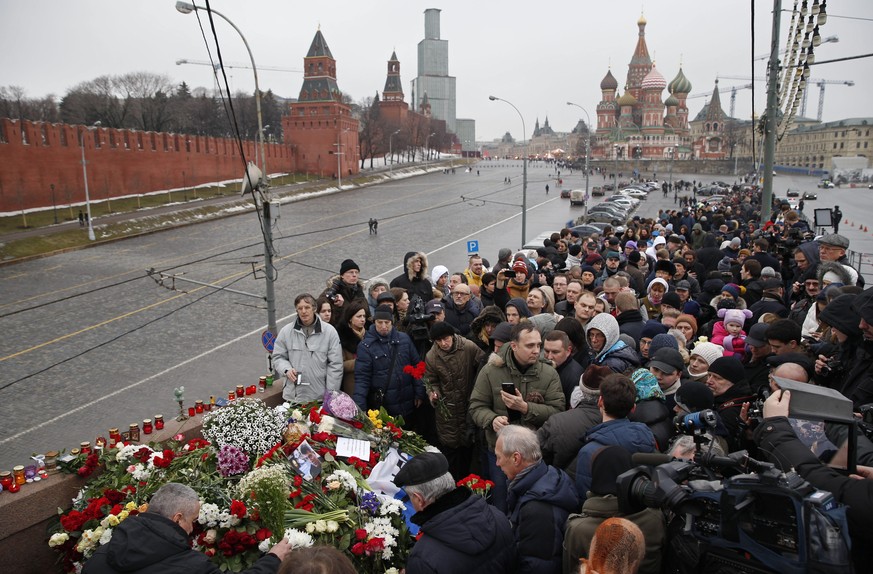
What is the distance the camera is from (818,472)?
2.53 metres

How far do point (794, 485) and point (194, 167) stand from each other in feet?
188

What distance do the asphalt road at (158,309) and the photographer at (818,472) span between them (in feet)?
30.7

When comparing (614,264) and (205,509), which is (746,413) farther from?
(614,264)

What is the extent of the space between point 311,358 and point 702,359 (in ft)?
11.1

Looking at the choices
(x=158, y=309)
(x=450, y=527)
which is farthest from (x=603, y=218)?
(x=450, y=527)

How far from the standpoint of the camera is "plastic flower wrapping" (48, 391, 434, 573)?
3613 mm

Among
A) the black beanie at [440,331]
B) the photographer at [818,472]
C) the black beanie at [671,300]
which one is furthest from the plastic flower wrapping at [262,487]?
the black beanie at [671,300]

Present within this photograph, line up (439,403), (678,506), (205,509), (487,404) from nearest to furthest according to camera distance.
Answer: (678,506), (205,509), (487,404), (439,403)

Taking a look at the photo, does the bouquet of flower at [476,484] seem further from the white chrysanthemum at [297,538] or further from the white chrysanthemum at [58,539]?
the white chrysanthemum at [58,539]

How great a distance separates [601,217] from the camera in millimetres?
35531

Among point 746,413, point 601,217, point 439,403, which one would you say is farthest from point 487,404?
point 601,217

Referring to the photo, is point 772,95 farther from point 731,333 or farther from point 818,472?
point 818,472

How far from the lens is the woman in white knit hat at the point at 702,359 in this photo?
4.77 meters

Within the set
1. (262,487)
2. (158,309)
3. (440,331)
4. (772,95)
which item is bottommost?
(158,309)
